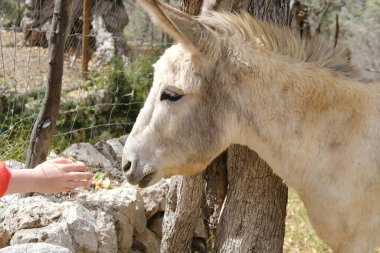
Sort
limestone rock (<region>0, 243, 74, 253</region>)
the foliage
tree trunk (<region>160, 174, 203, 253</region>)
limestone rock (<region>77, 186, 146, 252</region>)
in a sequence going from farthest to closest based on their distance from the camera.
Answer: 1. the foliage
2. tree trunk (<region>160, 174, 203, 253</region>)
3. limestone rock (<region>77, 186, 146, 252</region>)
4. limestone rock (<region>0, 243, 74, 253</region>)

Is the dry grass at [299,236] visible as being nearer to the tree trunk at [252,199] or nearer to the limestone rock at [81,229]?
the tree trunk at [252,199]

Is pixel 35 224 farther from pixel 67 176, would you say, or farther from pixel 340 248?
pixel 340 248

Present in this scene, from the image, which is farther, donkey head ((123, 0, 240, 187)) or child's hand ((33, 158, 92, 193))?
donkey head ((123, 0, 240, 187))

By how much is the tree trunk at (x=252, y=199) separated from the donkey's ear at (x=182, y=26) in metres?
0.72

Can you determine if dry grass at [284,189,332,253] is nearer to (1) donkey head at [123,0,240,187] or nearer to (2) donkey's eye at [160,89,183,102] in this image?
(1) donkey head at [123,0,240,187]

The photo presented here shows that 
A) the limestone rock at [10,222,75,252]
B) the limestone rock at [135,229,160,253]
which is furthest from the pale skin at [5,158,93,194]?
the limestone rock at [135,229,160,253]

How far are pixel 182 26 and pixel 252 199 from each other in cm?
146

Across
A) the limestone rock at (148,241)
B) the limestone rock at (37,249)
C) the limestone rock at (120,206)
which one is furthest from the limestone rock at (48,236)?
the limestone rock at (148,241)

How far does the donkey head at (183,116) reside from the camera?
3.46 metres

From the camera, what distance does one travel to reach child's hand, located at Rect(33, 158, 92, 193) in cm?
270

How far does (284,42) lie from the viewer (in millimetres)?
3572

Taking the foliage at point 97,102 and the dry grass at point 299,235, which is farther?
the foliage at point 97,102

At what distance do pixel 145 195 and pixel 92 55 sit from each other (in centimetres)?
492

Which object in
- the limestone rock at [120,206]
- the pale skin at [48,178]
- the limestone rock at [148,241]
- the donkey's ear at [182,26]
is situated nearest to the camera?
the pale skin at [48,178]
